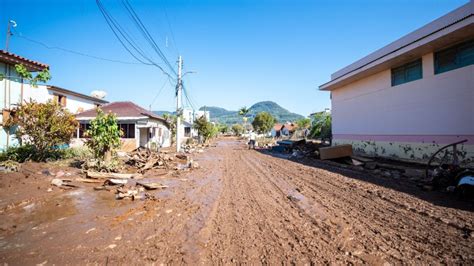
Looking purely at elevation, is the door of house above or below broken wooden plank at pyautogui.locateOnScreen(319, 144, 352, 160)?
above

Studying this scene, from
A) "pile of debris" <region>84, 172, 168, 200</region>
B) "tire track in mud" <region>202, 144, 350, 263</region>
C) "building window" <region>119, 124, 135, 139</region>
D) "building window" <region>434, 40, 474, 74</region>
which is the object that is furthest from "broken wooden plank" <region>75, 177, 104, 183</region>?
"building window" <region>434, 40, 474, 74</region>

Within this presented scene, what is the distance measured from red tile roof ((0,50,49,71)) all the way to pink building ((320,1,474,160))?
2012 cm

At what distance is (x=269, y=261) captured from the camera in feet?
9.51

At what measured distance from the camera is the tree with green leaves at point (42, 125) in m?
10.4

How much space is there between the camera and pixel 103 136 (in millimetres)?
9852

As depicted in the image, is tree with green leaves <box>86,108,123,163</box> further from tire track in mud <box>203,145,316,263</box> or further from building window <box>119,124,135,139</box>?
building window <box>119,124,135,139</box>

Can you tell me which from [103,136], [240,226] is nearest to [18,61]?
[103,136]

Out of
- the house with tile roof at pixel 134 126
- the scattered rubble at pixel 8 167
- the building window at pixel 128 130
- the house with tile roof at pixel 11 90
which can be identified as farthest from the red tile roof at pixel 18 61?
the building window at pixel 128 130

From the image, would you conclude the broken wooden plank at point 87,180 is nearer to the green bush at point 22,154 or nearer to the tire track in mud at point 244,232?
the green bush at point 22,154

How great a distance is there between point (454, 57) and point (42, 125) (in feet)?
63.5

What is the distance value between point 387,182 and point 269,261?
678cm

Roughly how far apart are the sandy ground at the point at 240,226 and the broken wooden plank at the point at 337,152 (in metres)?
5.81

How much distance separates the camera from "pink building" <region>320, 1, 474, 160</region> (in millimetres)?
9453

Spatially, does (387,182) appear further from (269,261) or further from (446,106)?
(269,261)
